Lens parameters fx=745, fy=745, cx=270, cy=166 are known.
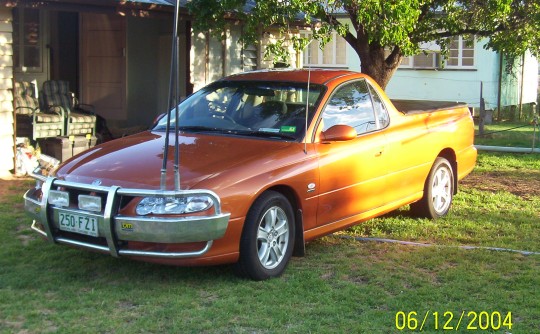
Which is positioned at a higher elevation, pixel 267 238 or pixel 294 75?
pixel 294 75

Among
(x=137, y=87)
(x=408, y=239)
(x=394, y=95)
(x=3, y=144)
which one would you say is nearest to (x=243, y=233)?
(x=408, y=239)

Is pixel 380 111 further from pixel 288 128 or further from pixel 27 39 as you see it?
pixel 27 39

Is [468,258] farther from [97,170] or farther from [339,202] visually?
[97,170]

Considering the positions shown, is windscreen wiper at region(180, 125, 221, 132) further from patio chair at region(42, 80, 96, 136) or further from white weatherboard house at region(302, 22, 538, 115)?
white weatherboard house at region(302, 22, 538, 115)

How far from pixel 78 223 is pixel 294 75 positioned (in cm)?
265

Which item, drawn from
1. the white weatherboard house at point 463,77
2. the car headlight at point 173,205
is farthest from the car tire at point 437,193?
the white weatherboard house at point 463,77

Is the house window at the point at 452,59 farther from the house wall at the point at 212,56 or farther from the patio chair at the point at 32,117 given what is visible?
the patio chair at the point at 32,117

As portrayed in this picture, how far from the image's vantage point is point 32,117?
36.6 ft

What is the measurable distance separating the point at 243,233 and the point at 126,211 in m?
0.87

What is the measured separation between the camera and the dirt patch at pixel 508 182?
9719 mm

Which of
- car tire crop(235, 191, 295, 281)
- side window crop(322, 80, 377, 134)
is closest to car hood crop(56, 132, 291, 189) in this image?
car tire crop(235, 191, 295, 281)

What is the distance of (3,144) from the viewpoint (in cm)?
1009
